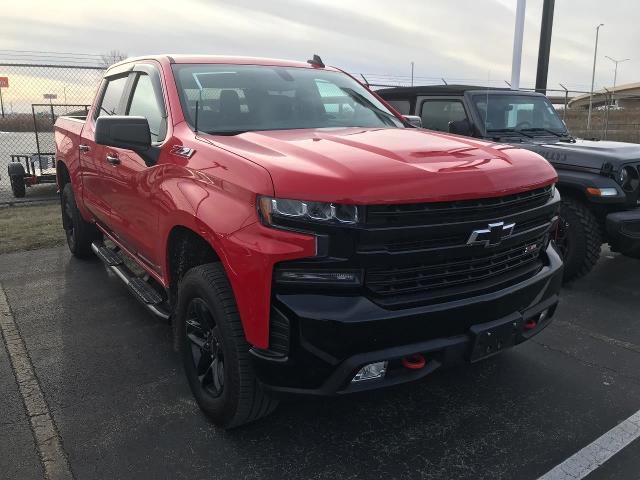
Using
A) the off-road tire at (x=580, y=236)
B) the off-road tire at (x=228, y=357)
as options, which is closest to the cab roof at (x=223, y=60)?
the off-road tire at (x=228, y=357)

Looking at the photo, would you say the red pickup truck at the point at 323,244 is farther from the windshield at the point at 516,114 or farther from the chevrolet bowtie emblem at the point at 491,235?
the windshield at the point at 516,114

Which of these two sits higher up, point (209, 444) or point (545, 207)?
point (545, 207)

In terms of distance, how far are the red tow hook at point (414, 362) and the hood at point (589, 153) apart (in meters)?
3.36

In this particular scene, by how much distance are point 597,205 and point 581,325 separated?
48.4 inches

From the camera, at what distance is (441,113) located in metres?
6.45

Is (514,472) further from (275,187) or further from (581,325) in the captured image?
(581,325)

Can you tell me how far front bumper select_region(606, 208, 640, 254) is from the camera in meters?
4.66

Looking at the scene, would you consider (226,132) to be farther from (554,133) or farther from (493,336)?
(554,133)

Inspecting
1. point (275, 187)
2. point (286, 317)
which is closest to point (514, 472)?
point (286, 317)

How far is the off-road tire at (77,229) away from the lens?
18.5 ft

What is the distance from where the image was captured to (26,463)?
2.59 m

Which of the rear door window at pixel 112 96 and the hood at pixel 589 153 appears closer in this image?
the rear door window at pixel 112 96

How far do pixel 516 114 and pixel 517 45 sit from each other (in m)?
5.44

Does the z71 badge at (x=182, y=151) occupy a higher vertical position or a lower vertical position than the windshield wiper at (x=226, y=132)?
lower
